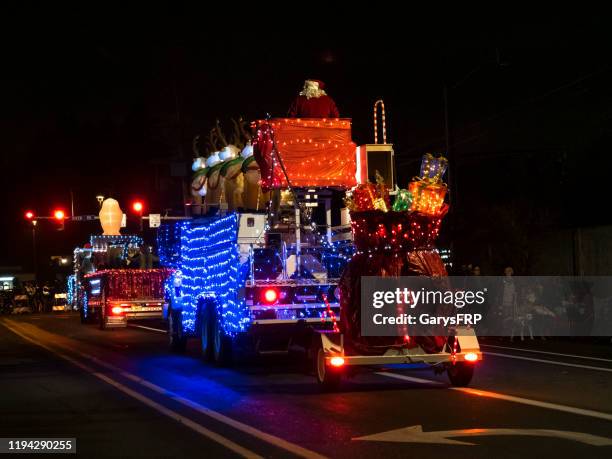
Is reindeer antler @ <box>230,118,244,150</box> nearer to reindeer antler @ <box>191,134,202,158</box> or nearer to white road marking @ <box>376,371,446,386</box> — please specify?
reindeer antler @ <box>191,134,202,158</box>

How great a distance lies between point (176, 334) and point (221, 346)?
4272mm

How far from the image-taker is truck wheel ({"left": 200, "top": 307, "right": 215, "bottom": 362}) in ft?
60.0

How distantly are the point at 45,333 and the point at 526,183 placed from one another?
56.5ft

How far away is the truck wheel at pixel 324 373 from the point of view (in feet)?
43.2

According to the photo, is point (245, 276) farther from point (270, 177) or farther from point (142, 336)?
point (142, 336)

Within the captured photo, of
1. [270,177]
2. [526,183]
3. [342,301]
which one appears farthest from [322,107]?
[526,183]

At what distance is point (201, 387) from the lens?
14531mm

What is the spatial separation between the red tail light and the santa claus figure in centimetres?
352

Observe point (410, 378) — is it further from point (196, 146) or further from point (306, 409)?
point (196, 146)

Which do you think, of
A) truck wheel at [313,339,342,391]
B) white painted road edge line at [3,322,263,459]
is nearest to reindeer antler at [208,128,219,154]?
white painted road edge line at [3,322,263,459]

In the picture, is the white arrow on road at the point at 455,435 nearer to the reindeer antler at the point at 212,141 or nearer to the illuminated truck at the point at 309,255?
the illuminated truck at the point at 309,255

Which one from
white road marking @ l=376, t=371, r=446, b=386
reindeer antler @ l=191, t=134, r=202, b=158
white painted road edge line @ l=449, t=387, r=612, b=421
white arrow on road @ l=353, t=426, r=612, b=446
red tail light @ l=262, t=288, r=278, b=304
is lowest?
white arrow on road @ l=353, t=426, r=612, b=446

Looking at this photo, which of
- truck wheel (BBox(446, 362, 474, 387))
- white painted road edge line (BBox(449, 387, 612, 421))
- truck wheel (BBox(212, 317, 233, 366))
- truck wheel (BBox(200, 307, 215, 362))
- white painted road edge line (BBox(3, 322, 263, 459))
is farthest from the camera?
truck wheel (BBox(200, 307, 215, 362))

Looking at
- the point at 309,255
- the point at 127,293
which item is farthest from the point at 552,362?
the point at 127,293
